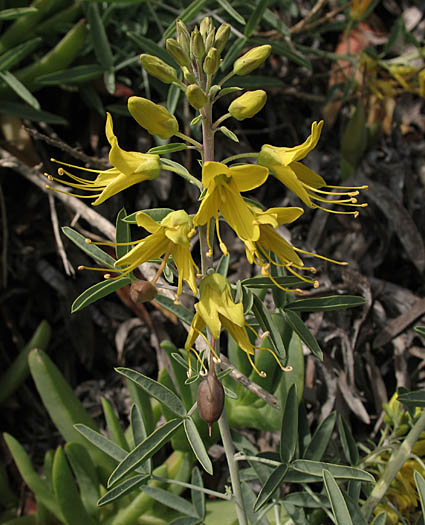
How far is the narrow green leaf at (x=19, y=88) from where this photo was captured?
1.85 m

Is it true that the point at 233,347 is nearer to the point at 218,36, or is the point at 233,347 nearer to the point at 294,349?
the point at 294,349

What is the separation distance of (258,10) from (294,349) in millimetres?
1068

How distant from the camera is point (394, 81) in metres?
2.39

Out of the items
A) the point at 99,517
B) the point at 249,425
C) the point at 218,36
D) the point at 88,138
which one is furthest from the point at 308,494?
the point at 88,138

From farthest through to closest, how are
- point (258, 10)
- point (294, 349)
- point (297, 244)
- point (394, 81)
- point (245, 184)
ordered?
point (394, 81) → point (297, 244) → point (258, 10) → point (294, 349) → point (245, 184)

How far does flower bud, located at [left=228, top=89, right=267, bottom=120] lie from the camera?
1110 mm

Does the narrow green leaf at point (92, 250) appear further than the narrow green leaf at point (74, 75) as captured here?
No

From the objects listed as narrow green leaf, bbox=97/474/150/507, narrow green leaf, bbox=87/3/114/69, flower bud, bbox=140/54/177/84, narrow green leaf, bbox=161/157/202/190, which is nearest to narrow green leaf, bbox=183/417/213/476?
narrow green leaf, bbox=97/474/150/507

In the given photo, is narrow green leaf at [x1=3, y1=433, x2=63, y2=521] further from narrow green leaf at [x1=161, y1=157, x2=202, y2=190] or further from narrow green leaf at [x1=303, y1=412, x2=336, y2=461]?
narrow green leaf at [x1=161, y1=157, x2=202, y2=190]

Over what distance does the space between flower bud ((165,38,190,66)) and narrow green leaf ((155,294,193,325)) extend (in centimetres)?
55

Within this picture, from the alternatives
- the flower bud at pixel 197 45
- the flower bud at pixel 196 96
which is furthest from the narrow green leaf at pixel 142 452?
the flower bud at pixel 197 45

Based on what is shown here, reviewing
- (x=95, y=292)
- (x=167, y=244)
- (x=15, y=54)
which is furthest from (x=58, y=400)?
(x=15, y=54)

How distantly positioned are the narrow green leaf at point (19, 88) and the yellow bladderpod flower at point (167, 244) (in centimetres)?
99

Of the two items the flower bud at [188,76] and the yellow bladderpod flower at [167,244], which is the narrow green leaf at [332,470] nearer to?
the yellow bladderpod flower at [167,244]
